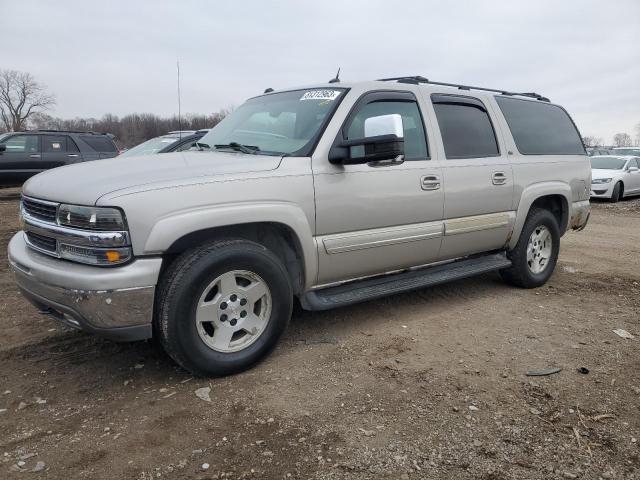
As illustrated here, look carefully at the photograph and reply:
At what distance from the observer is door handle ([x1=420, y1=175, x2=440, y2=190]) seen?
13.6 feet

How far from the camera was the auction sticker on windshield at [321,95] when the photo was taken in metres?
3.95

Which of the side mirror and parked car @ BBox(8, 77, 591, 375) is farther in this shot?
the side mirror

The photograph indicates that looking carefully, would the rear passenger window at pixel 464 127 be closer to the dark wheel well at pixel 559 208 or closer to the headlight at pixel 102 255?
the dark wheel well at pixel 559 208

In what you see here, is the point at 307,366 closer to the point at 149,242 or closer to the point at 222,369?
the point at 222,369

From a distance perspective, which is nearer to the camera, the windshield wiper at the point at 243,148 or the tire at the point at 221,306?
the tire at the point at 221,306

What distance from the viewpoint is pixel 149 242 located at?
290 cm

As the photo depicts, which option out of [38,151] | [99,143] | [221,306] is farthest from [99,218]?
[99,143]

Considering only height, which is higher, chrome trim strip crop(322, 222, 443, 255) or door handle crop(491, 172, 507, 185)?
door handle crop(491, 172, 507, 185)

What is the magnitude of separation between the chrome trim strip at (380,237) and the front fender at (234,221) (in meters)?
0.17

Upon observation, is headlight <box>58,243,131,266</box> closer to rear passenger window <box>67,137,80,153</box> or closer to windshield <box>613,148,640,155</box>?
rear passenger window <box>67,137,80,153</box>

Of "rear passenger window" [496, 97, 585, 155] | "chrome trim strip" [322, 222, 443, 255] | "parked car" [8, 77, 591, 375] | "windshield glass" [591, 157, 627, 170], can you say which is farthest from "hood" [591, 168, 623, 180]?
"chrome trim strip" [322, 222, 443, 255]

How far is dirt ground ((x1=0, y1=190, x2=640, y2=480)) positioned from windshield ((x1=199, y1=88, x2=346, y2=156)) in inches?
57.7

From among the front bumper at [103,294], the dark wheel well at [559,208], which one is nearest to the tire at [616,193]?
the dark wheel well at [559,208]

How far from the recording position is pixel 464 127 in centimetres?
470
